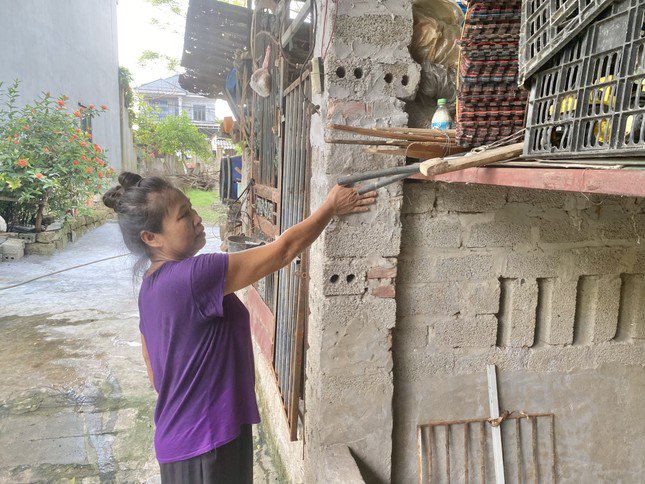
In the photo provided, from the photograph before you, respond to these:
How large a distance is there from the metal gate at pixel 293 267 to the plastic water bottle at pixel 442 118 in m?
0.71

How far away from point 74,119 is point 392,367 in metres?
8.59

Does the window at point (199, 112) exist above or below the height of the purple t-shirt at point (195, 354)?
above

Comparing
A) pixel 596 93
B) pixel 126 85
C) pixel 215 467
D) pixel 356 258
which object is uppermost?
pixel 126 85

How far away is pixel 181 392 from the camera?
190 cm

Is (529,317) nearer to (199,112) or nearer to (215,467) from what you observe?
(215,467)

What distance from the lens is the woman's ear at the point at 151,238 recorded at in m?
1.82

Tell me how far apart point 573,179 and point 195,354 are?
1.45m

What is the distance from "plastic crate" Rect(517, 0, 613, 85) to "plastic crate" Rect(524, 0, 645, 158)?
28 millimetres

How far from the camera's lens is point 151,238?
1.83m

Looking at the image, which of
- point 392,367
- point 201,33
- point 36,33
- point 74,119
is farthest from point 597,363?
point 36,33

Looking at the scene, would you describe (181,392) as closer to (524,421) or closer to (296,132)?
(296,132)

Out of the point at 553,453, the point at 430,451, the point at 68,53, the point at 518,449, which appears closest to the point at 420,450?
the point at 430,451

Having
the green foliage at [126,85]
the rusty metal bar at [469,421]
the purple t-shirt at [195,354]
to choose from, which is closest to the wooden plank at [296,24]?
the purple t-shirt at [195,354]

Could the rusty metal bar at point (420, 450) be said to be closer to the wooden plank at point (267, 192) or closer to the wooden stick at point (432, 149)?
the wooden stick at point (432, 149)
